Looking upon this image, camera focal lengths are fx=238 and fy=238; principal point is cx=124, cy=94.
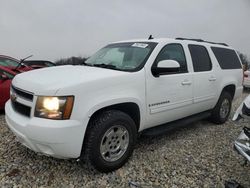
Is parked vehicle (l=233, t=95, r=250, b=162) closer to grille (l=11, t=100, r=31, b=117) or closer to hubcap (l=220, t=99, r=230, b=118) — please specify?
grille (l=11, t=100, r=31, b=117)

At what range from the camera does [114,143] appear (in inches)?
127

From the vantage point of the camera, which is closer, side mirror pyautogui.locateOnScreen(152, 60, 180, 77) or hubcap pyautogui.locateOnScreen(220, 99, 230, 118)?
side mirror pyautogui.locateOnScreen(152, 60, 180, 77)

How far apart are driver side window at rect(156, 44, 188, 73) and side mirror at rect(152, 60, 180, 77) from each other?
27 centimetres

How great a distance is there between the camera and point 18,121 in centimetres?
293

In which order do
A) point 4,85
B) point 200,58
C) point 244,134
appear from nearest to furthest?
1. point 244,134
2. point 200,58
3. point 4,85

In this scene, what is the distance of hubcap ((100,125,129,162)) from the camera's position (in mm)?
3119

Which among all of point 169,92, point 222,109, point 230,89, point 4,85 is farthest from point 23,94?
point 230,89

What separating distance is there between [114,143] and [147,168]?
0.64 metres

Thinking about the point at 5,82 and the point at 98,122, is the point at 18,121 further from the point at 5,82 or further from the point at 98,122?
the point at 5,82

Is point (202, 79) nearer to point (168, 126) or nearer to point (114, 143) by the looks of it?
point (168, 126)

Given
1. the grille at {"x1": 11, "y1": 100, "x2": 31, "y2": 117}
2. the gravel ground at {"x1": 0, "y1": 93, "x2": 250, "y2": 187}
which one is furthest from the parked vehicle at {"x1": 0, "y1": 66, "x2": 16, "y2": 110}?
the grille at {"x1": 11, "y1": 100, "x2": 31, "y2": 117}

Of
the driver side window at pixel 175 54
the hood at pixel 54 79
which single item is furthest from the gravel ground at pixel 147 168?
the driver side window at pixel 175 54

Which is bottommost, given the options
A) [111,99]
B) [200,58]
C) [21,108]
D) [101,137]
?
[101,137]

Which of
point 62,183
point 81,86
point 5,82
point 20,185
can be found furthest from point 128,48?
point 5,82
